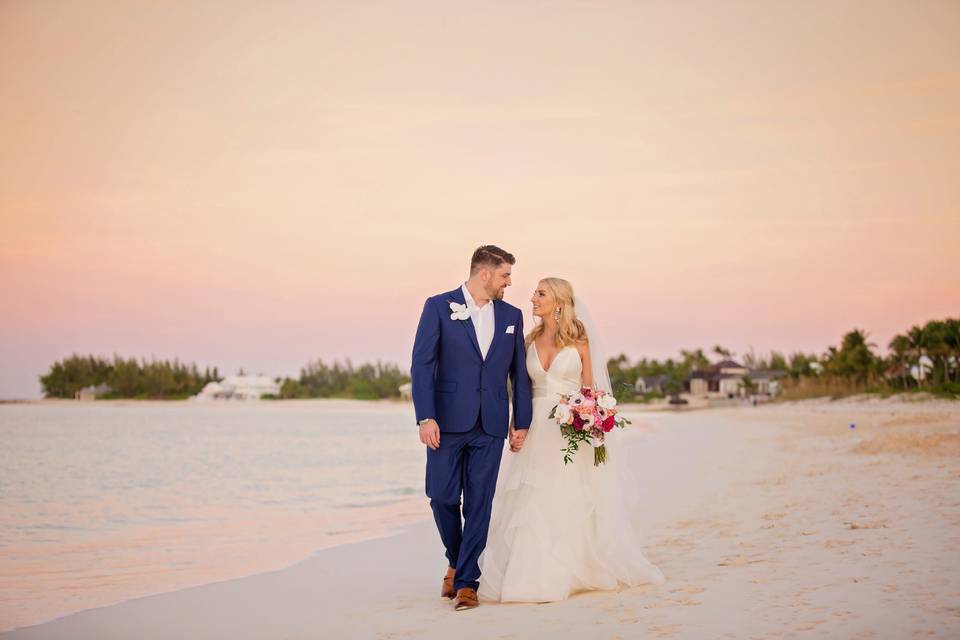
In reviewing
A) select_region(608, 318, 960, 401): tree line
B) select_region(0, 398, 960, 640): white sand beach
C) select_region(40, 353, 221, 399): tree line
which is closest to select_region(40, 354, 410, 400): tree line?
select_region(40, 353, 221, 399): tree line

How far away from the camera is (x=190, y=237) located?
29.7m

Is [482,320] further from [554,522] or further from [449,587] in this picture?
[449,587]

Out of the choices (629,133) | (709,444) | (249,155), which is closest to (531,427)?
(629,133)

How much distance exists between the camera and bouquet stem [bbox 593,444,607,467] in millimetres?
5714

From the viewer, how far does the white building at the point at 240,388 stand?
416 feet

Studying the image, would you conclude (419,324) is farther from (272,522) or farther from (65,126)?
(65,126)

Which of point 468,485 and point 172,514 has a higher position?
point 468,485

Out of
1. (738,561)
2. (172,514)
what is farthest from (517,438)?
(172,514)

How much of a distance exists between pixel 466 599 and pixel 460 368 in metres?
1.41

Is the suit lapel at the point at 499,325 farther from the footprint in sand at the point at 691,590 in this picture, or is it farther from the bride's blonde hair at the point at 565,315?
the footprint in sand at the point at 691,590

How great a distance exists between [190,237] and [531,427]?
26.2 m

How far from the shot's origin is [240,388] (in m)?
138

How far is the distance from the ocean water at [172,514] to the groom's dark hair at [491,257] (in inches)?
155

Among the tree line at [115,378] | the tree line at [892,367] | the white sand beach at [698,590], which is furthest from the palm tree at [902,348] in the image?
the tree line at [115,378]
